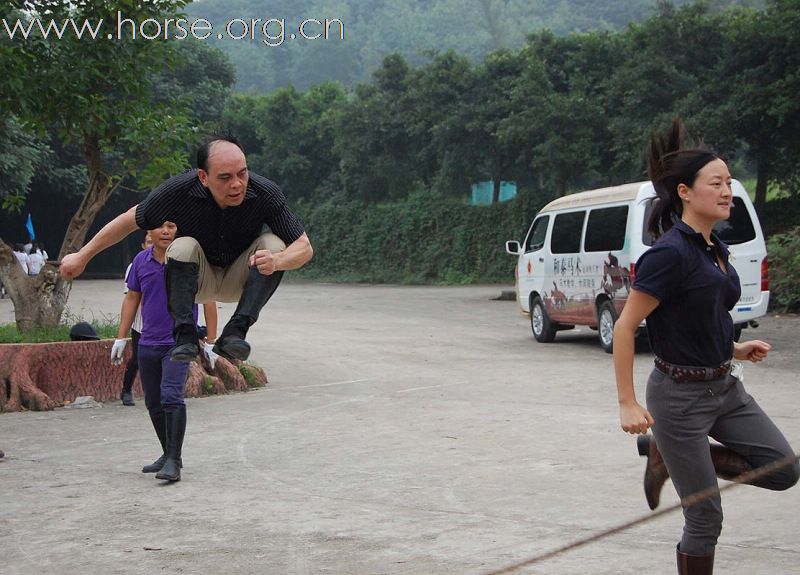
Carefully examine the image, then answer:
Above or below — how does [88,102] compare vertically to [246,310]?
above

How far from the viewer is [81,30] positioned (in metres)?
11.7

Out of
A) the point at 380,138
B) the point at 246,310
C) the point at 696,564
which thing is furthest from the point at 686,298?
the point at 380,138

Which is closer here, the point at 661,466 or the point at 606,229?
the point at 661,466

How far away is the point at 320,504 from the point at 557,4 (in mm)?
99051

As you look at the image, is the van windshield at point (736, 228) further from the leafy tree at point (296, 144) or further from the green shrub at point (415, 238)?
the leafy tree at point (296, 144)

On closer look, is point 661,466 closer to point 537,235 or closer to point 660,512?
point 660,512

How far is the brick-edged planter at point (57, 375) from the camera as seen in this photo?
1039 centimetres

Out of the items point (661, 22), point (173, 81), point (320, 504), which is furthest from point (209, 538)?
point (173, 81)

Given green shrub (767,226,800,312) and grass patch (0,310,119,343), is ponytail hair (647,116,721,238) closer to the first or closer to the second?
grass patch (0,310,119,343)

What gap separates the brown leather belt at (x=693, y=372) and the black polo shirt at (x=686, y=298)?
2 centimetres

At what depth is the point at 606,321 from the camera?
14.9 meters

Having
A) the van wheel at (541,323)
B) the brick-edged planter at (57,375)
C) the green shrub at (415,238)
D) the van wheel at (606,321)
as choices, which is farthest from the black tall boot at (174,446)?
the green shrub at (415,238)

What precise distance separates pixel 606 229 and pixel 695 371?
11.0 m

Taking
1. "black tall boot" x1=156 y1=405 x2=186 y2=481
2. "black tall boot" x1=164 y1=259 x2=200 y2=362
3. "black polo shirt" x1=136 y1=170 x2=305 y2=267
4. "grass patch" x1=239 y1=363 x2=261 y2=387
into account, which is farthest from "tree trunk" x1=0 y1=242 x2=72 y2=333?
"black polo shirt" x1=136 y1=170 x2=305 y2=267
